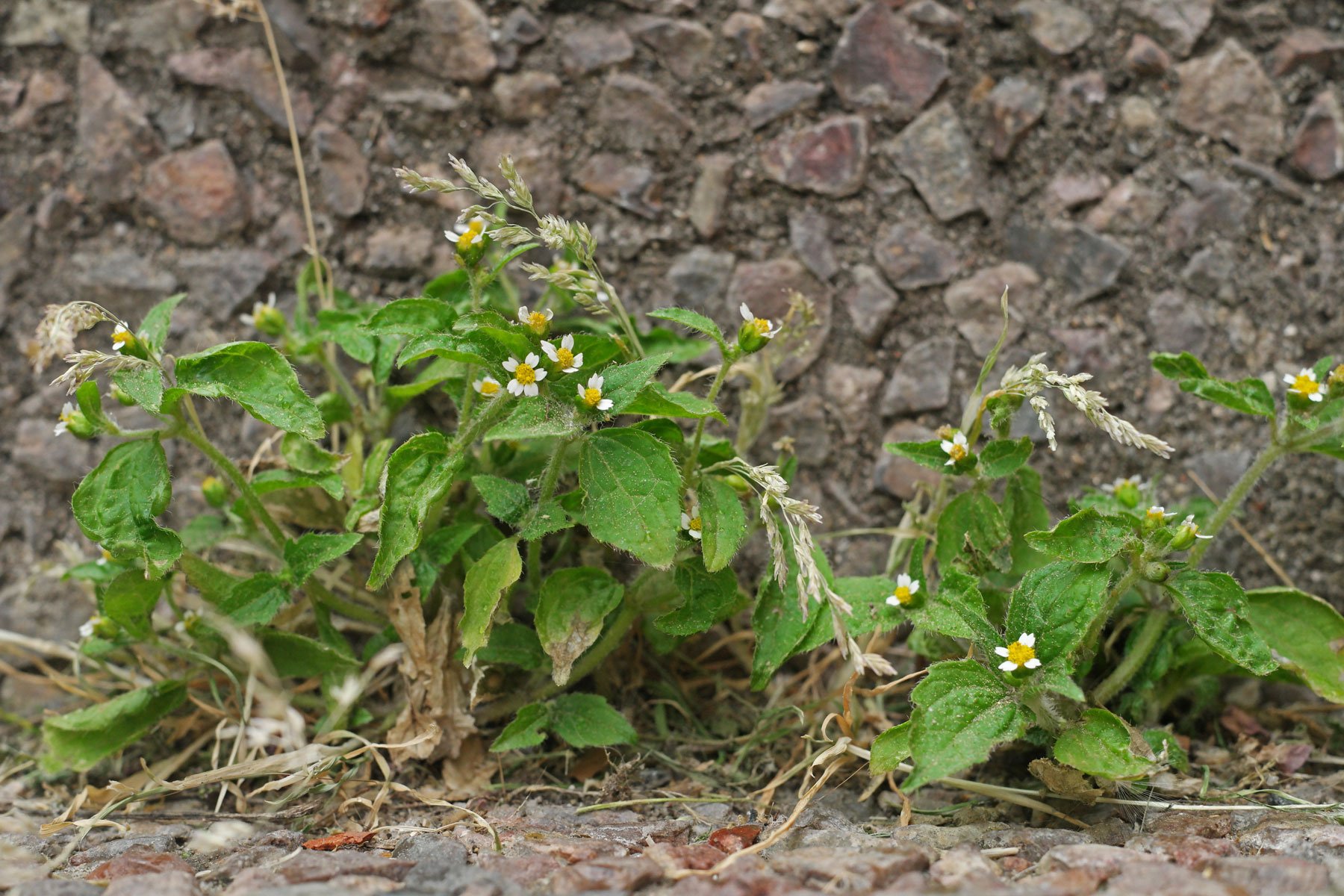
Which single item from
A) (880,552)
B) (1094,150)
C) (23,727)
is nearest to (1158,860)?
(880,552)

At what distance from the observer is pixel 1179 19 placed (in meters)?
2.87

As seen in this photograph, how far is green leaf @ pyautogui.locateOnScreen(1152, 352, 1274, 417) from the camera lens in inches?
87.4

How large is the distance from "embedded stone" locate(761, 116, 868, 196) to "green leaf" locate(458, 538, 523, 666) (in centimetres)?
134

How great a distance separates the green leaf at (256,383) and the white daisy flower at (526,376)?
1.31 ft

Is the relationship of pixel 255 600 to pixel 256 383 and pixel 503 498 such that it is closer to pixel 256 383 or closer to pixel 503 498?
pixel 256 383

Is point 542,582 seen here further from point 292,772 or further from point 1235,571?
point 1235,571

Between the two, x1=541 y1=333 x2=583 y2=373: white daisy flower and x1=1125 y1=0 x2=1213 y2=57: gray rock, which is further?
x1=1125 y1=0 x2=1213 y2=57: gray rock

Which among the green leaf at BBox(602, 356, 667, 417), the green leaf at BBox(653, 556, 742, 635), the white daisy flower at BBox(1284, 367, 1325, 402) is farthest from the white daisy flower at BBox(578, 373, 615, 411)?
the white daisy flower at BBox(1284, 367, 1325, 402)

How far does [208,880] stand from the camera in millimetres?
1795

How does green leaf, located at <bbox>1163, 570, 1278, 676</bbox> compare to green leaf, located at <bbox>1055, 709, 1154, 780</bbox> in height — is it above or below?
above

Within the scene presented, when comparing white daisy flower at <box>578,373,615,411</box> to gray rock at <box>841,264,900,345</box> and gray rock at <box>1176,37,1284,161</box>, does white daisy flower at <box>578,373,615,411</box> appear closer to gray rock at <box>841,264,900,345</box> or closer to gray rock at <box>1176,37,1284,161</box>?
gray rock at <box>841,264,900,345</box>

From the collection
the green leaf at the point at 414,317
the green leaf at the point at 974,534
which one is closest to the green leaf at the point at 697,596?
the green leaf at the point at 974,534

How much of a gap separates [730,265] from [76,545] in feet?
6.56

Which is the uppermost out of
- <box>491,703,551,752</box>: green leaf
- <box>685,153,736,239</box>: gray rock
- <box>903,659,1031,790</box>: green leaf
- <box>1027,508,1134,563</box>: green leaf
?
<box>685,153,736,239</box>: gray rock
